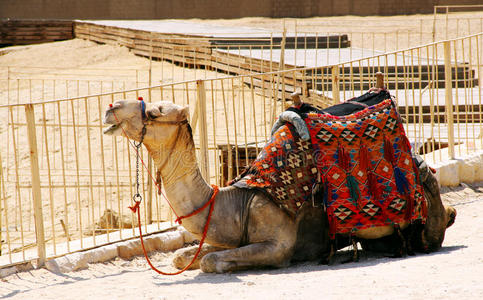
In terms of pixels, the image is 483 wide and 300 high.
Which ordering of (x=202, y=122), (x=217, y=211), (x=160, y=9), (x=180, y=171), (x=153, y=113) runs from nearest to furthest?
(x=153, y=113), (x=180, y=171), (x=217, y=211), (x=202, y=122), (x=160, y=9)

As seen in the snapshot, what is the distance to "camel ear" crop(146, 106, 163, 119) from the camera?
6.34 m

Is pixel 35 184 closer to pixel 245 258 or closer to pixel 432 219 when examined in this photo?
pixel 245 258

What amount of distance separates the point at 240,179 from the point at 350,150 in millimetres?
984

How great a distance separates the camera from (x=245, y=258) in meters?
6.60

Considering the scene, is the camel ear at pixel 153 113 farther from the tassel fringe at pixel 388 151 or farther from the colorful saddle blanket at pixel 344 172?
the tassel fringe at pixel 388 151

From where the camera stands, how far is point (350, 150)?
682 centimetres

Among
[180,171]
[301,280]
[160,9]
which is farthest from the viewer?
[160,9]

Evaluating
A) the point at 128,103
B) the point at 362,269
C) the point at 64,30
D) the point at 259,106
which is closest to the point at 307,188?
the point at 362,269

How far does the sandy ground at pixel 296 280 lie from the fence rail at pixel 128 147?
42 cm

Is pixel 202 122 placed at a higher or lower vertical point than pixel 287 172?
higher

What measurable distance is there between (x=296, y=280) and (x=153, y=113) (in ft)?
5.62

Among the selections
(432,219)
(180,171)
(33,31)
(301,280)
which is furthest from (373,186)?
(33,31)

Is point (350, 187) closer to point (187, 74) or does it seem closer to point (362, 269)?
point (362, 269)

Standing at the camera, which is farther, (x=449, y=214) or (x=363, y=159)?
(x=449, y=214)
